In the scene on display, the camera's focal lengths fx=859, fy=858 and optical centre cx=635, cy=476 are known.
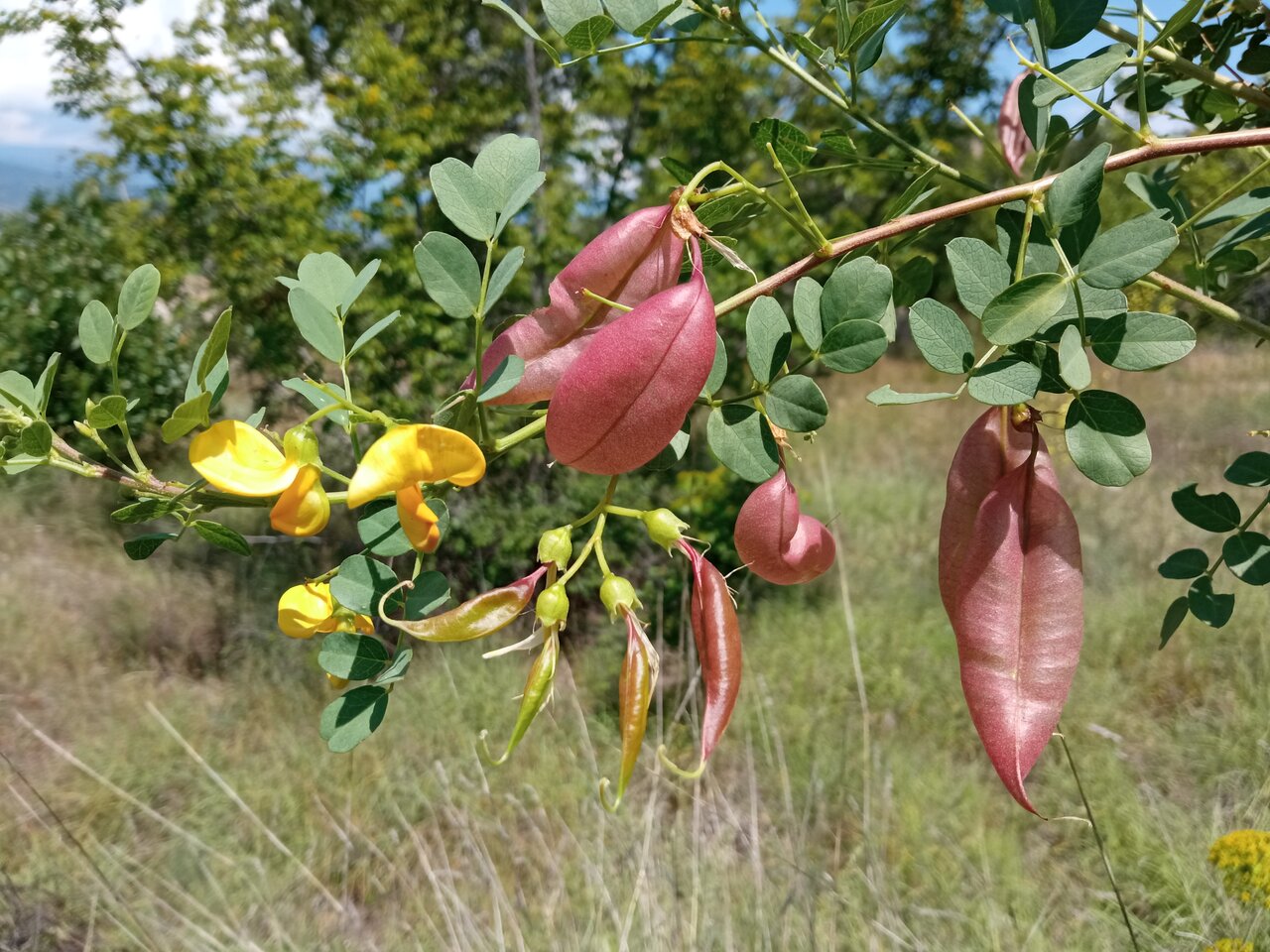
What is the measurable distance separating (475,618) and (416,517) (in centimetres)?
4

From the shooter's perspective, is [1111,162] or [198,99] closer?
[1111,162]

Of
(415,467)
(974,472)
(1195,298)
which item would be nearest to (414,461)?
(415,467)

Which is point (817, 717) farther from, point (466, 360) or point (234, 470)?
point (234, 470)

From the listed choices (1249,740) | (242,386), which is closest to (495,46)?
(242,386)

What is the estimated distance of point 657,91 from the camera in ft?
8.16

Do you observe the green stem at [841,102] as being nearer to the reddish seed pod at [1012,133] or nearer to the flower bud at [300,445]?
the reddish seed pod at [1012,133]

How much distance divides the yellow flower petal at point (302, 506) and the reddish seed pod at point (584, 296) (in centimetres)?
7

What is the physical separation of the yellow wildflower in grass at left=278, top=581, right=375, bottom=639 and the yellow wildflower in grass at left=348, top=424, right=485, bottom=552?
0.29 feet

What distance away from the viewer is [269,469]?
29cm

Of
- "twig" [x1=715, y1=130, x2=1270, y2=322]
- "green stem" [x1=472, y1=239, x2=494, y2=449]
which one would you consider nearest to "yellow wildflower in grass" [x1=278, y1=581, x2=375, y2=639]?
"green stem" [x1=472, y1=239, x2=494, y2=449]

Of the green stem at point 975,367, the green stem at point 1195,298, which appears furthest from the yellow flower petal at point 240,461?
the green stem at point 1195,298

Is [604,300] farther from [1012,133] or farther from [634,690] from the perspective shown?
[1012,133]

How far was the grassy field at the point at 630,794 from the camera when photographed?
1.36 m

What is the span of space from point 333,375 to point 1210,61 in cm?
268
